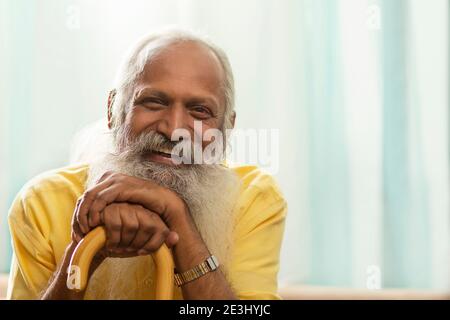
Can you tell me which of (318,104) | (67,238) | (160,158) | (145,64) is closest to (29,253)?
(67,238)

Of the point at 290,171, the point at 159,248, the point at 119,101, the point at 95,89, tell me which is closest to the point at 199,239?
the point at 159,248

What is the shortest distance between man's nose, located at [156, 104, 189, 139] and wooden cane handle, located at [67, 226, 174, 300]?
29 cm

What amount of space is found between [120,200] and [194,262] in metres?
0.17

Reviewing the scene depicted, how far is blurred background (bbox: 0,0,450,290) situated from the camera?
198 cm

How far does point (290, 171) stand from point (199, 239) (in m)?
1.06

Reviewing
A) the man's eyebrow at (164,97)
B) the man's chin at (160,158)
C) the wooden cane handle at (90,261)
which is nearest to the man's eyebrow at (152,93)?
the man's eyebrow at (164,97)

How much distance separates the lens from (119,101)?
1196 millimetres

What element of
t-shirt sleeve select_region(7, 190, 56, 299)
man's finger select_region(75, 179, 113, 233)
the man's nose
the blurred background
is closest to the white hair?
the man's nose

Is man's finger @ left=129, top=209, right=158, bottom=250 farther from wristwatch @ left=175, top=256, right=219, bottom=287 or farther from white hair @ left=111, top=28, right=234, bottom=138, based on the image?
white hair @ left=111, top=28, right=234, bottom=138

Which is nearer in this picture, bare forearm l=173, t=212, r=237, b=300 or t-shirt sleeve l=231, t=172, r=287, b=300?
bare forearm l=173, t=212, r=237, b=300

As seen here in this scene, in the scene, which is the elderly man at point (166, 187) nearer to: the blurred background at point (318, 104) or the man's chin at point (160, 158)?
the man's chin at point (160, 158)

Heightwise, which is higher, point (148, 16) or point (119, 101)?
point (148, 16)

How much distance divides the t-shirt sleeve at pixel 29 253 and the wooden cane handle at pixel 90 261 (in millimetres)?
288
